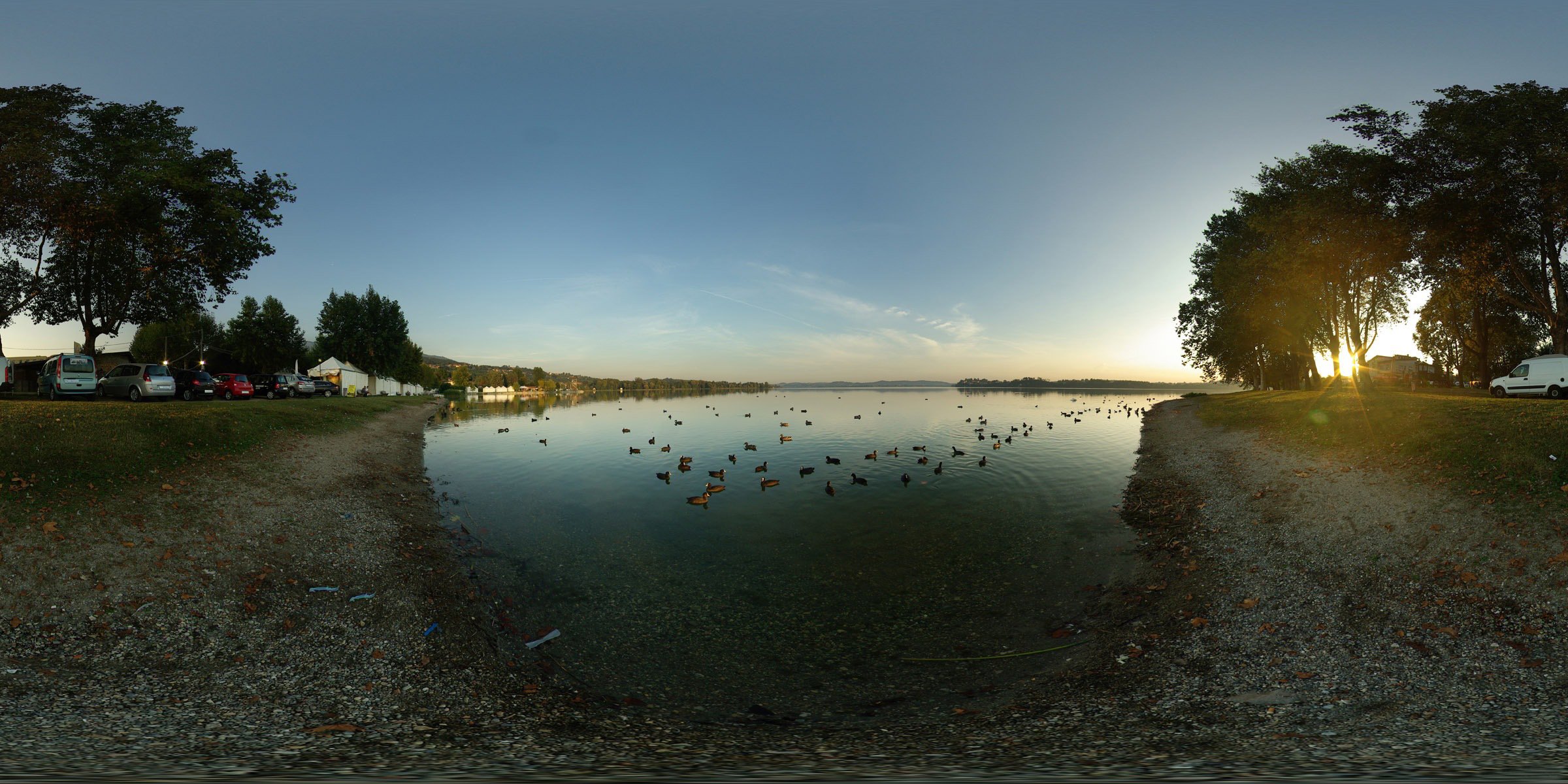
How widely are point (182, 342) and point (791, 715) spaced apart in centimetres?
13455

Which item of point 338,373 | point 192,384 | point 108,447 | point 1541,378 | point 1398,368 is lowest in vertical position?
point 108,447

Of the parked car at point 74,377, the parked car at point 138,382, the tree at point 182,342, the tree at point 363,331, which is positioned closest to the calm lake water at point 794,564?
the parked car at point 138,382

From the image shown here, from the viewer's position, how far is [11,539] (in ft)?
39.0

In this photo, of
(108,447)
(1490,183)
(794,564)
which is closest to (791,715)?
(794,564)

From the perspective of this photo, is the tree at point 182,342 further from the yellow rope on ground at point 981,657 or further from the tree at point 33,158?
the yellow rope on ground at point 981,657

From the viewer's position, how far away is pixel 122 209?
112ft

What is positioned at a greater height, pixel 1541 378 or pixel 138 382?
pixel 1541 378

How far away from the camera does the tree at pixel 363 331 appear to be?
310ft

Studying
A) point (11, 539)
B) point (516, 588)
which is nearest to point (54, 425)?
point (11, 539)

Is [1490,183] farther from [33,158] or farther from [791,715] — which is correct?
[33,158]

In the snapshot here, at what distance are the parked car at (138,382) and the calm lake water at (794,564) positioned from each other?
15715 millimetres

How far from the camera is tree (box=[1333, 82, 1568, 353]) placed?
29375mm

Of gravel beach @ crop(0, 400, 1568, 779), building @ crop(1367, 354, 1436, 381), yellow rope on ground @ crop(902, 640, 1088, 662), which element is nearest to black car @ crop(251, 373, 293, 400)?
gravel beach @ crop(0, 400, 1568, 779)

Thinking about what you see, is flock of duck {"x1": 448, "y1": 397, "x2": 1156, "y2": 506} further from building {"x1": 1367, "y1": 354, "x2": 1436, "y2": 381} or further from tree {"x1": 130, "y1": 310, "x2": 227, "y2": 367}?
tree {"x1": 130, "y1": 310, "x2": 227, "y2": 367}
